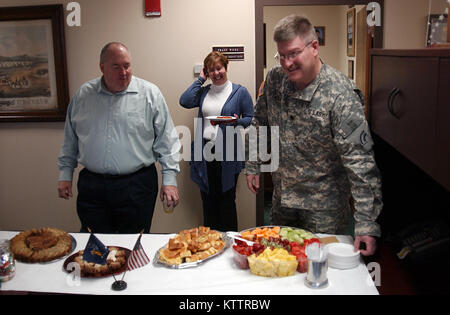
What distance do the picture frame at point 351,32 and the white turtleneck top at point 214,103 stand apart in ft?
6.24

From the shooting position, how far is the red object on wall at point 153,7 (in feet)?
11.5

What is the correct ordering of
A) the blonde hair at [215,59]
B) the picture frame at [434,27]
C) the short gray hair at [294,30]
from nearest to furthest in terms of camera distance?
the short gray hair at [294,30] < the picture frame at [434,27] < the blonde hair at [215,59]

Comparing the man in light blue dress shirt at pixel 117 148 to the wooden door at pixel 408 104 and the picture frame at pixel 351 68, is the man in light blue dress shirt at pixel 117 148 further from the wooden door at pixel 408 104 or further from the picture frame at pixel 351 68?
the picture frame at pixel 351 68

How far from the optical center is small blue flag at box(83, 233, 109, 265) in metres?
1.64

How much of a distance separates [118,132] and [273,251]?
1.19m

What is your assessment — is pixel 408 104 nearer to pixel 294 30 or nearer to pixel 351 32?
pixel 294 30

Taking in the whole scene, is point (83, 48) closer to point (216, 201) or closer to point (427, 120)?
point (216, 201)

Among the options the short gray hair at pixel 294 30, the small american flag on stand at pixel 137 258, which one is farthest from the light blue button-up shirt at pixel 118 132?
the short gray hair at pixel 294 30

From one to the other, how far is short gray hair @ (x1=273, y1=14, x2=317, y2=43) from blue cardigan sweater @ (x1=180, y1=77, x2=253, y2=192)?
1.52m

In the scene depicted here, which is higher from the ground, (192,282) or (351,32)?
(351,32)

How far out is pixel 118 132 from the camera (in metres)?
2.44

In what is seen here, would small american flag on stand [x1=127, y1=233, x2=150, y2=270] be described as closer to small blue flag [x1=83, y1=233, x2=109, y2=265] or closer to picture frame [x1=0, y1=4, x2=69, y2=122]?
small blue flag [x1=83, y1=233, x2=109, y2=265]

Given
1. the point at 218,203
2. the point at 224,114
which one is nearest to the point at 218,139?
the point at 224,114

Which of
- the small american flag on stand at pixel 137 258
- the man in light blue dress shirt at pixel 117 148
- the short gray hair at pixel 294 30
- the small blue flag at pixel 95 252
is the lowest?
the small american flag on stand at pixel 137 258
